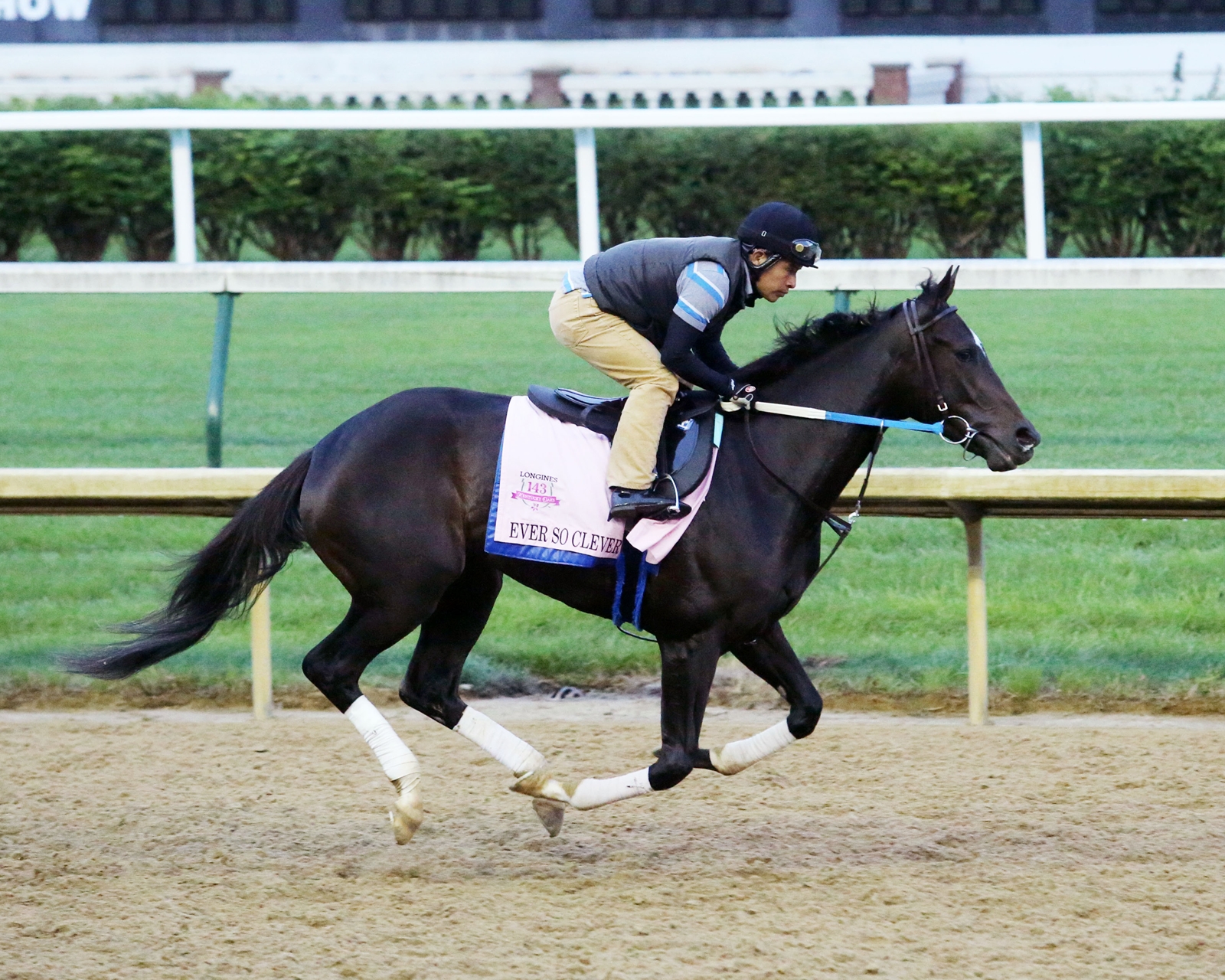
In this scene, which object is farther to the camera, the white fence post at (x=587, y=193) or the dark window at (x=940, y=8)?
the dark window at (x=940, y=8)

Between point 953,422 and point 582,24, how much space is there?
15623 mm

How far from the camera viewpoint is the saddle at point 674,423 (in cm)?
460

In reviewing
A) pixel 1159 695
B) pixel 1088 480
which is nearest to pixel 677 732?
pixel 1088 480

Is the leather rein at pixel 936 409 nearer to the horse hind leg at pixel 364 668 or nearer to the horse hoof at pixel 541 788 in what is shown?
the horse hoof at pixel 541 788

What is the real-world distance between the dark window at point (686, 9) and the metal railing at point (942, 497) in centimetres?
1335

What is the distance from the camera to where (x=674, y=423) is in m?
4.75

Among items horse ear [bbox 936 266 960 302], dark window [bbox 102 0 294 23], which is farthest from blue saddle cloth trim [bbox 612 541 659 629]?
dark window [bbox 102 0 294 23]

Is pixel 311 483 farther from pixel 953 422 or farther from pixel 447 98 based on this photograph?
pixel 447 98

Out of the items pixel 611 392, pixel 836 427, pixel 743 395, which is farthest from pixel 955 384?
pixel 611 392

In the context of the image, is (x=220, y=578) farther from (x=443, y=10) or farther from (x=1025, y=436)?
(x=443, y=10)

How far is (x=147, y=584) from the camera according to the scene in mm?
7504

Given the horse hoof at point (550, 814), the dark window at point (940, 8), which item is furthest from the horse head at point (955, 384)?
the dark window at point (940, 8)

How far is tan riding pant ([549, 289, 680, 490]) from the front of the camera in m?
4.56

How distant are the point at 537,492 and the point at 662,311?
24.1 inches
